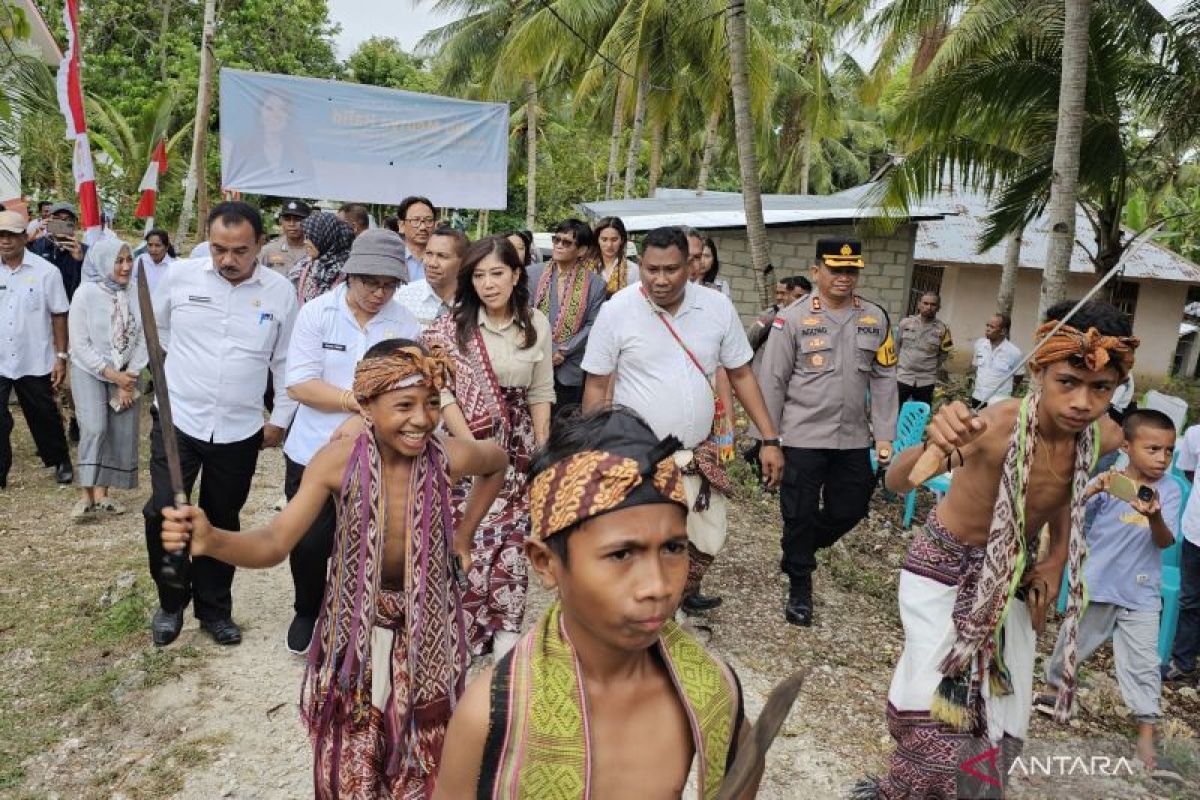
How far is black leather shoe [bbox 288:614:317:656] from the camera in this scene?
4.59 metres

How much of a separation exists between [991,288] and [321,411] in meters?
20.1

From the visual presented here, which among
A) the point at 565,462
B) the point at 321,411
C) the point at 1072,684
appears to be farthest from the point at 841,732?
the point at 565,462

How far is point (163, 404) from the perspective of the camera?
246cm

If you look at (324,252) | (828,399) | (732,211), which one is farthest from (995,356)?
(732,211)

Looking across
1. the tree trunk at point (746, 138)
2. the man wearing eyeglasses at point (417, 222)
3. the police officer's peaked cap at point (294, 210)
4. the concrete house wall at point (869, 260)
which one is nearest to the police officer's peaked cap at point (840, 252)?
the man wearing eyeglasses at point (417, 222)

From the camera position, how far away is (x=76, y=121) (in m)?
3.95

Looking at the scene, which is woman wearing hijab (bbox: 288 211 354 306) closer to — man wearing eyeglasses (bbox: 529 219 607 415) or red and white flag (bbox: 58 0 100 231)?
man wearing eyeglasses (bbox: 529 219 607 415)

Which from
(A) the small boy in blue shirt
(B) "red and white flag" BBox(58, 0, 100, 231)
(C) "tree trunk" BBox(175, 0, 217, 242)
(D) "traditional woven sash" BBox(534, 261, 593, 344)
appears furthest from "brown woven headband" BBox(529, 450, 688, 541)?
(C) "tree trunk" BBox(175, 0, 217, 242)

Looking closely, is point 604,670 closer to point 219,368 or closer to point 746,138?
point 219,368

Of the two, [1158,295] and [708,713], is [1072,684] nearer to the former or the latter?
[708,713]

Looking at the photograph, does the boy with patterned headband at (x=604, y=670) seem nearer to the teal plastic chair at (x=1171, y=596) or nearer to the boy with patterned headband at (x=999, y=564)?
the boy with patterned headband at (x=999, y=564)

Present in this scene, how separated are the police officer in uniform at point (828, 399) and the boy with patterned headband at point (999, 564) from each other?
181cm

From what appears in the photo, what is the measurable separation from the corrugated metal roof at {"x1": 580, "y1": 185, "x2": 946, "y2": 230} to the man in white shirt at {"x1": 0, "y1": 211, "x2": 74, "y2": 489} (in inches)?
343

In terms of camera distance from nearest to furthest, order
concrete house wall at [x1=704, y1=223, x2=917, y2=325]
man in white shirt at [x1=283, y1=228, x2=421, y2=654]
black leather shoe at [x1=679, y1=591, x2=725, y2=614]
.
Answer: man in white shirt at [x1=283, y1=228, x2=421, y2=654] < black leather shoe at [x1=679, y1=591, x2=725, y2=614] < concrete house wall at [x1=704, y1=223, x2=917, y2=325]
